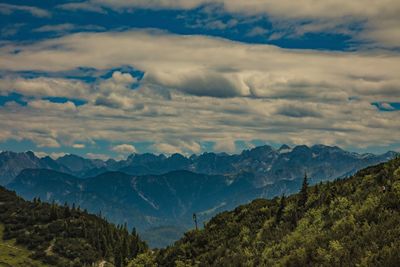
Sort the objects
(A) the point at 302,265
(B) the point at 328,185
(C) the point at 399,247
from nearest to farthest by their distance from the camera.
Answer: (C) the point at 399,247 → (A) the point at 302,265 → (B) the point at 328,185

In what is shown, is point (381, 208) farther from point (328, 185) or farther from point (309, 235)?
point (328, 185)

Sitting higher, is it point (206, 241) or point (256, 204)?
point (256, 204)

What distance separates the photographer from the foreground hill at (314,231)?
5162 centimetres

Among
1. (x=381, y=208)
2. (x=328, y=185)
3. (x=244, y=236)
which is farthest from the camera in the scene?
(x=328, y=185)

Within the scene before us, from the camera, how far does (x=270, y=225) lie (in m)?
88.6

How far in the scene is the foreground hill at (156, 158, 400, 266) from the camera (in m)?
51.6

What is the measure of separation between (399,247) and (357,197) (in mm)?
33600

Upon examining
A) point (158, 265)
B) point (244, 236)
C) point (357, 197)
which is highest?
point (357, 197)

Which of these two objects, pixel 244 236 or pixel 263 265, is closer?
pixel 263 265

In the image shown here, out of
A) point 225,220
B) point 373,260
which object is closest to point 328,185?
point 225,220

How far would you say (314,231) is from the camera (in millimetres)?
71188

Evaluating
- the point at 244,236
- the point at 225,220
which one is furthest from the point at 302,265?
the point at 225,220

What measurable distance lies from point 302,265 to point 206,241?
4601cm

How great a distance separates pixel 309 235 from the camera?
69250mm
